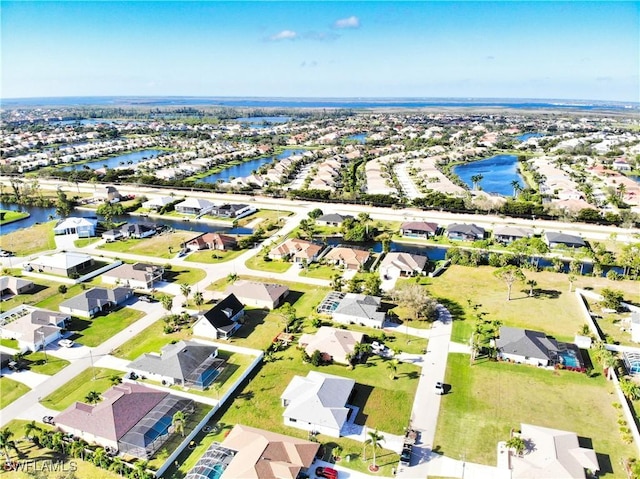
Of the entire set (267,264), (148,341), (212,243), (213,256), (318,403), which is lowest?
(148,341)

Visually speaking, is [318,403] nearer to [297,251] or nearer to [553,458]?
[553,458]

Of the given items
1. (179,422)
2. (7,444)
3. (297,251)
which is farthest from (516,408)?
(297,251)

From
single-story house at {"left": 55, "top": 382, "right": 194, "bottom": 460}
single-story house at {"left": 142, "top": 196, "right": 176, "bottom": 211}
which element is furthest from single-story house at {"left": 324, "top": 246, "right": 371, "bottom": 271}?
single-story house at {"left": 142, "top": 196, "right": 176, "bottom": 211}

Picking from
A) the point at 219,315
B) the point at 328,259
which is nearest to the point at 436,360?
the point at 219,315

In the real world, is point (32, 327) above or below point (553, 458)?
above

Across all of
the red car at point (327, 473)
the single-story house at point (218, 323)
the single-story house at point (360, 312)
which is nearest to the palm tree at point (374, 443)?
the red car at point (327, 473)

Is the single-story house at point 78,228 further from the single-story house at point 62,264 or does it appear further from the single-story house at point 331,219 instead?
the single-story house at point 331,219

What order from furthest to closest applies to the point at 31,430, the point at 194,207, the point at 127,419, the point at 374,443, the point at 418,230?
the point at 194,207, the point at 418,230, the point at 127,419, the point at 31,430, the point at 374,443
